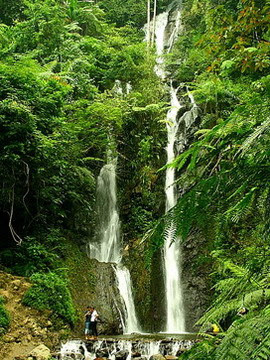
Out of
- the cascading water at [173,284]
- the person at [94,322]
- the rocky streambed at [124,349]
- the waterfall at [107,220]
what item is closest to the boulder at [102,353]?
the rocky streambed at [124,349]

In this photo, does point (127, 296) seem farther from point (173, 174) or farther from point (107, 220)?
point (173, 174)

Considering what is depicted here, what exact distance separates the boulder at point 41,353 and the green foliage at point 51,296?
151 cm

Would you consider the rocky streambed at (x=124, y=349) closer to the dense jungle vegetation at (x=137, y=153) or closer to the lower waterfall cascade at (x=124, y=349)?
the lower waterfall cascade at (x=124, y=349)

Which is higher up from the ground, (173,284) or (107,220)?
(107,220)

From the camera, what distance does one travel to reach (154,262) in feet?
41.2

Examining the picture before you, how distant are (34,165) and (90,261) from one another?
3913 millimetres

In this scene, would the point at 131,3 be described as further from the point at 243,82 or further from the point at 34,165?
the point at 34,165

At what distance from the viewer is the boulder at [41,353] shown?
23.3ft

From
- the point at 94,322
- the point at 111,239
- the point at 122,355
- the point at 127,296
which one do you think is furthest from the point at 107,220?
the point at 122,355

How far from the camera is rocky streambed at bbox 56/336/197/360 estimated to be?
7.48 meters

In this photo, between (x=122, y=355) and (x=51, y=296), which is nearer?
(x=122, y=355)

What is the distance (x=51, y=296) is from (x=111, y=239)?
469cm

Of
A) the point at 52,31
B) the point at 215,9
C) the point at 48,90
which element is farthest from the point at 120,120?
the point at 215,9

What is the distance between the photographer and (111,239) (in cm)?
1379
